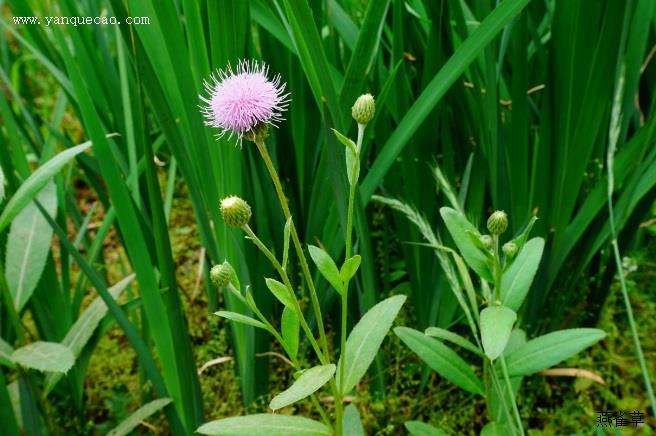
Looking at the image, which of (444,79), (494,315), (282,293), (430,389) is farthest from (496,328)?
(430,389)

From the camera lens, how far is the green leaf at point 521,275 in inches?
A: 34.2

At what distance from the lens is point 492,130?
1006mm

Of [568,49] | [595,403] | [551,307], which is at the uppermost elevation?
[568,49]

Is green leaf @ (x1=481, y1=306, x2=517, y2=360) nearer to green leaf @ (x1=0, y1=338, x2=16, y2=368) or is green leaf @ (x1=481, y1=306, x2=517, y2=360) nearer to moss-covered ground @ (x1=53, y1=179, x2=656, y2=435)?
moss-covered ground @ (x1=53, y1=179, x2=656, y2=435)

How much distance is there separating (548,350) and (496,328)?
0.48 ft

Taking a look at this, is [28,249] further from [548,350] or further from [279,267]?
[548,350]

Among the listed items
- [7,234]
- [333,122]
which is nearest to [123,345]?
[7,234]

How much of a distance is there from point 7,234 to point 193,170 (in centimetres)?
37

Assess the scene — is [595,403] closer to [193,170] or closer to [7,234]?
[193,170]

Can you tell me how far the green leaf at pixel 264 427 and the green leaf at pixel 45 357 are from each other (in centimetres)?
26

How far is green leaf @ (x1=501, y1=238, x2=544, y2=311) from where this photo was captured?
2.85 ft

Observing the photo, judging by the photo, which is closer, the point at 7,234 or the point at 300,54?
the point at 300,54

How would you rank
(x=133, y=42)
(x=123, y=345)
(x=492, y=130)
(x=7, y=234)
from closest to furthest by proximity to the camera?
(x=133, y=42) < (x=492, y=130) < (x=7, y=234) < (x=123, y=345)

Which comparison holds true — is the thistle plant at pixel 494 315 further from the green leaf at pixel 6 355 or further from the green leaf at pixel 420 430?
the green leaf at pixel 6 355
